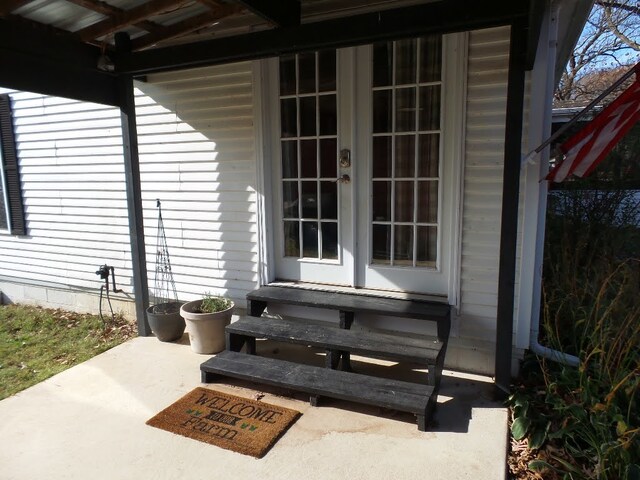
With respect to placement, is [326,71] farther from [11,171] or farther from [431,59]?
[11,171]

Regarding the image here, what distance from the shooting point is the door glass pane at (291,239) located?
11.8ft

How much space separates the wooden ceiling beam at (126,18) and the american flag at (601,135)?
251 centimetres

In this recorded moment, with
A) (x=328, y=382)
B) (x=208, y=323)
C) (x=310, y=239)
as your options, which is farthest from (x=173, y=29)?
(x=328, y=382)

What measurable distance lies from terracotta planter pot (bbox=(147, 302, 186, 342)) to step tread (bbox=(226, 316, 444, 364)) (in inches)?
31.1

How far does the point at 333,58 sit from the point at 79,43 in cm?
187

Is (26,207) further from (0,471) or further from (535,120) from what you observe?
(535,120)

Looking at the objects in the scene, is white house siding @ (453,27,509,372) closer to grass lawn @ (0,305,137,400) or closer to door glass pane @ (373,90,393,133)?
door glass pane @ (373,90,393,133)

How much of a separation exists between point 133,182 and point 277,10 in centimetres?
182

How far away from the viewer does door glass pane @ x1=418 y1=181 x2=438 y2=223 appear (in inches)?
122

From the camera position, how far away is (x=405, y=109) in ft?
10.2

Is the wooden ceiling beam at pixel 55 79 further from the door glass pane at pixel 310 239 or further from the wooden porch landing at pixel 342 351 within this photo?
the wooden porch landing at pixel 342 351

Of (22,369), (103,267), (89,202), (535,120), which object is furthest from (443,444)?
(89,202)

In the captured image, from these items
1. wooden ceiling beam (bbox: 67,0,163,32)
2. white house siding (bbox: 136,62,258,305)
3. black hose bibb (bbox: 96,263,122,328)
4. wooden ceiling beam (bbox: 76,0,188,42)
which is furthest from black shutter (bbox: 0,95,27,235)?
wooden ceiling beam (bbox: 67,0,163,32)

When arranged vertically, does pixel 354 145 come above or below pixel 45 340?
above
